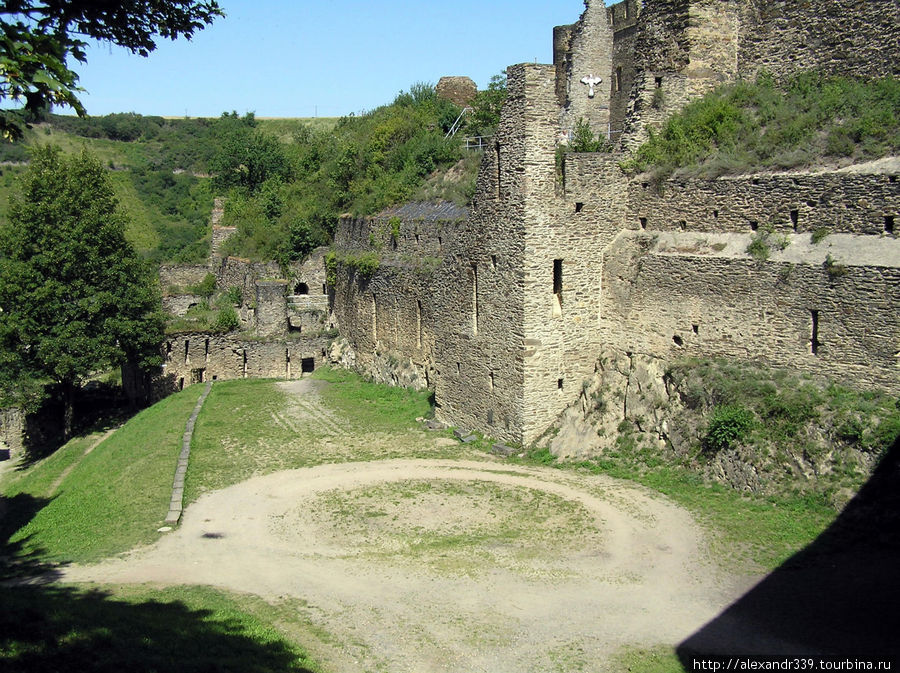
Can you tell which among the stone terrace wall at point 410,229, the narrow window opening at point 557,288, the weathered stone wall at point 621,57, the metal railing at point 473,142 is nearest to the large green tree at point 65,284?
the stone terrace wall at point 410,229

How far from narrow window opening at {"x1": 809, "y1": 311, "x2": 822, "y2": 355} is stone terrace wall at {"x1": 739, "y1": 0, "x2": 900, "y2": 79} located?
7681 millimetres

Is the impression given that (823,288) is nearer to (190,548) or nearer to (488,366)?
(488,366)

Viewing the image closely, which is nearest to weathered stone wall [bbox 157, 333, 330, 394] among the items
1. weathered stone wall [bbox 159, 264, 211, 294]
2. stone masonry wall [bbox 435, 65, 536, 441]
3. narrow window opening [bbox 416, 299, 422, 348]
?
narrow window opening [bbox 416, 299, 422, 348]

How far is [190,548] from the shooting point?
15742 mm

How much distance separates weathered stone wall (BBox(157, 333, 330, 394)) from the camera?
3209 cm

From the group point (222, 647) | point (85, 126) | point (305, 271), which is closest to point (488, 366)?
point (222, 647)

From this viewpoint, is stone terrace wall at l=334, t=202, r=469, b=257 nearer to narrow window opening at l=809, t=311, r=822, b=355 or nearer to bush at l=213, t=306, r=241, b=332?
bush at l=213, t=306, r=241, b=332

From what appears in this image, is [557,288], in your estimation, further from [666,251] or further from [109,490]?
[109,490]

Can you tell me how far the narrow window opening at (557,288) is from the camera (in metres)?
20.5

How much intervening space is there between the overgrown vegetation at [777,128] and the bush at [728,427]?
221 inches

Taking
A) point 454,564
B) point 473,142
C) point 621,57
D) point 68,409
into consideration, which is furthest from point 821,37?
point 68,409

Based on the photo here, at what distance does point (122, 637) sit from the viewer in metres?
10.6

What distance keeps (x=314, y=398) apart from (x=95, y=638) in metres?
17.6

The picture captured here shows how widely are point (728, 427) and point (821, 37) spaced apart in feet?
38.0
